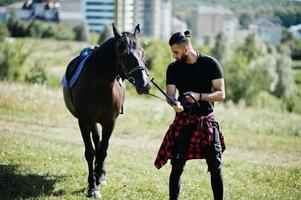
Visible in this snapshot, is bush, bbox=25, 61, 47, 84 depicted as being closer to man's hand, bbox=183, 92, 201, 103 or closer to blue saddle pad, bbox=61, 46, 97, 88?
blue saddle pad, bbox=61, 46, 97, 88

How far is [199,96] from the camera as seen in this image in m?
5.55

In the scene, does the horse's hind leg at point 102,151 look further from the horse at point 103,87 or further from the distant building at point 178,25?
the distant building at point 178,25

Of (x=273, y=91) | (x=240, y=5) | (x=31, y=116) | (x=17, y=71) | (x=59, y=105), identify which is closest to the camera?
(x=31, y=116)

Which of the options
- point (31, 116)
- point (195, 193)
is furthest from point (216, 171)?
point (31, 116)

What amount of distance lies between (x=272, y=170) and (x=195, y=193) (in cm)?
326

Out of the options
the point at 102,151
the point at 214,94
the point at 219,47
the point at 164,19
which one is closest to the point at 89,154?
→ the point at 102,151

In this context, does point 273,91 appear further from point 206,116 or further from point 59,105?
point 206,116

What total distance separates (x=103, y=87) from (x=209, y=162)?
2.05 meters

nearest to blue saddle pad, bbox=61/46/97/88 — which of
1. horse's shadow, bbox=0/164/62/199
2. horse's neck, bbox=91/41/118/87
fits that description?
horse's neck, bbox=91/41/118/87

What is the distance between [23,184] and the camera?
7211 mm

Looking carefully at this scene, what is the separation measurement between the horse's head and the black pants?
76 cm

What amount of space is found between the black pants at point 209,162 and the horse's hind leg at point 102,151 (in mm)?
1856

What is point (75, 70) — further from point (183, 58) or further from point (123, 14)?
point (123, 14)

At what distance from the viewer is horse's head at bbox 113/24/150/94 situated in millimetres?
5789
